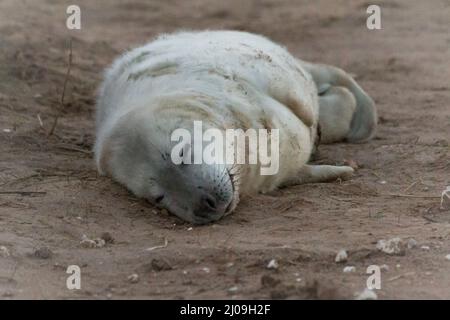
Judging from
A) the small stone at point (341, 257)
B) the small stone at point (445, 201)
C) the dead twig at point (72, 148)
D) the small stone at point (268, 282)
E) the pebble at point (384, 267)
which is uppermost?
the dead twig at point (72, 148)

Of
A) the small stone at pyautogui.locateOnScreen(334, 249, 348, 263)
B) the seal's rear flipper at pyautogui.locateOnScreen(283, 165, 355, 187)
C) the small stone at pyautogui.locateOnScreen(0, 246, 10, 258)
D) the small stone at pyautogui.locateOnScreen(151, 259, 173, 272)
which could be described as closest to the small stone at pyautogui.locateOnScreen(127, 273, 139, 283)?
the small stone at pyautogui.locateOnScreen(151, 259, 173, 272)

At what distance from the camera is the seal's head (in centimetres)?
479

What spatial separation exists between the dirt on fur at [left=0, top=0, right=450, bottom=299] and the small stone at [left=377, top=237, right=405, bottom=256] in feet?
0.11

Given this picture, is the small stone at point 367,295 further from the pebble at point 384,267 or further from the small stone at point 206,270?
the small stone at point 206,270

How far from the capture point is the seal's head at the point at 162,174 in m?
4.79

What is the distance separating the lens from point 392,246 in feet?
14.2

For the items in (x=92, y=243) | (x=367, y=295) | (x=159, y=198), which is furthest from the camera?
(x=159, y=198)

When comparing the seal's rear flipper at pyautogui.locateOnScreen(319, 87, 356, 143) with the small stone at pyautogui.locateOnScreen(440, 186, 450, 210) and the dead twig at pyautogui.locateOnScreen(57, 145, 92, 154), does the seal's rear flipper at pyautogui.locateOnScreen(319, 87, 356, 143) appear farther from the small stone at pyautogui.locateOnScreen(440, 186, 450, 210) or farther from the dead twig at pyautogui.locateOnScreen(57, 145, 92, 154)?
the small stone at pyautogui.locateOnScreen(440, 186, 450, 210)

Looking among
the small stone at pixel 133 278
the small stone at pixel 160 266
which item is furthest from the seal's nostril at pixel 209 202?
the small stone at pixel 133 278

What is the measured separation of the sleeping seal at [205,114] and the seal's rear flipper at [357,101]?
0.12 metres

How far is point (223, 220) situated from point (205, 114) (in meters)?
0.55

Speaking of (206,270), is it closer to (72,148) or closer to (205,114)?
(205,114)

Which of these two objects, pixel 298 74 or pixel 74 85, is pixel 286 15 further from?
pixel 298 74

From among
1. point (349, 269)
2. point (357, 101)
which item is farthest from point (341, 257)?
point (357, 101)
